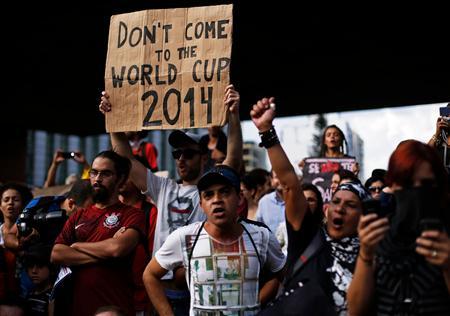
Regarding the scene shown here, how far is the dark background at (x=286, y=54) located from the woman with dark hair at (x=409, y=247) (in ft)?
26.6

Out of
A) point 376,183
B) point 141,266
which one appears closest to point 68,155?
point 141,266

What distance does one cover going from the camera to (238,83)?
15430 millimetres

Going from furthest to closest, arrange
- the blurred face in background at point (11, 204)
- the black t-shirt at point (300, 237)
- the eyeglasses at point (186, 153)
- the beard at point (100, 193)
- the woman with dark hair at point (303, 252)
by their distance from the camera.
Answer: the blurred face in background at point (11, 204) → the eyeglasses at point (186, 153) → the beard at point (100, 193) → the black t-shirt at point (300, 237) → the woman with dark hair at point (303, 252)

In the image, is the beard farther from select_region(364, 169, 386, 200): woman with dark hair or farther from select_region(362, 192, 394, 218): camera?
select_region(362, 192, 394, 218): camera

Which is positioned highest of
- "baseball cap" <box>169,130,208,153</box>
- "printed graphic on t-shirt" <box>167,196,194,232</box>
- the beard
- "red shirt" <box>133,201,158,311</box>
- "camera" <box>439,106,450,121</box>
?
"camera" <box>439,106,450,121</box>

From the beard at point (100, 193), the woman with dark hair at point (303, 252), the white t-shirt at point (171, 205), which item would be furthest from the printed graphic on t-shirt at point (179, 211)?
the woman with dark hair at point (303, 252)

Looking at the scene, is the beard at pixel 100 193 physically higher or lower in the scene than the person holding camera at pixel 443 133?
lower

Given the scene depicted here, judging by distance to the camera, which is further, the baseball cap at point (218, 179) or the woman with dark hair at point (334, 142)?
the woman with dark hair at point (334, 142)

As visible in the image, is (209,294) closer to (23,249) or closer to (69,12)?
(23,249)

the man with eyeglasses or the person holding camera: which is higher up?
the person holding camera

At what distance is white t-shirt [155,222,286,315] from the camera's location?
3.46 meters

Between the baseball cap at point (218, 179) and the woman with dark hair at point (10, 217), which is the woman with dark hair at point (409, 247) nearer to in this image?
the baseball cap at point (218, 179)

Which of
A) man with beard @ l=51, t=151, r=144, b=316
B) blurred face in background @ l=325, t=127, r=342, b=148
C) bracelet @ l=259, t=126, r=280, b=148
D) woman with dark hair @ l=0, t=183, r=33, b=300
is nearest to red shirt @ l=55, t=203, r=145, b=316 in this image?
man with beard @ l=51, t=151, r=144, b=316

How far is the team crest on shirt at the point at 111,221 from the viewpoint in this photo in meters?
4.29
